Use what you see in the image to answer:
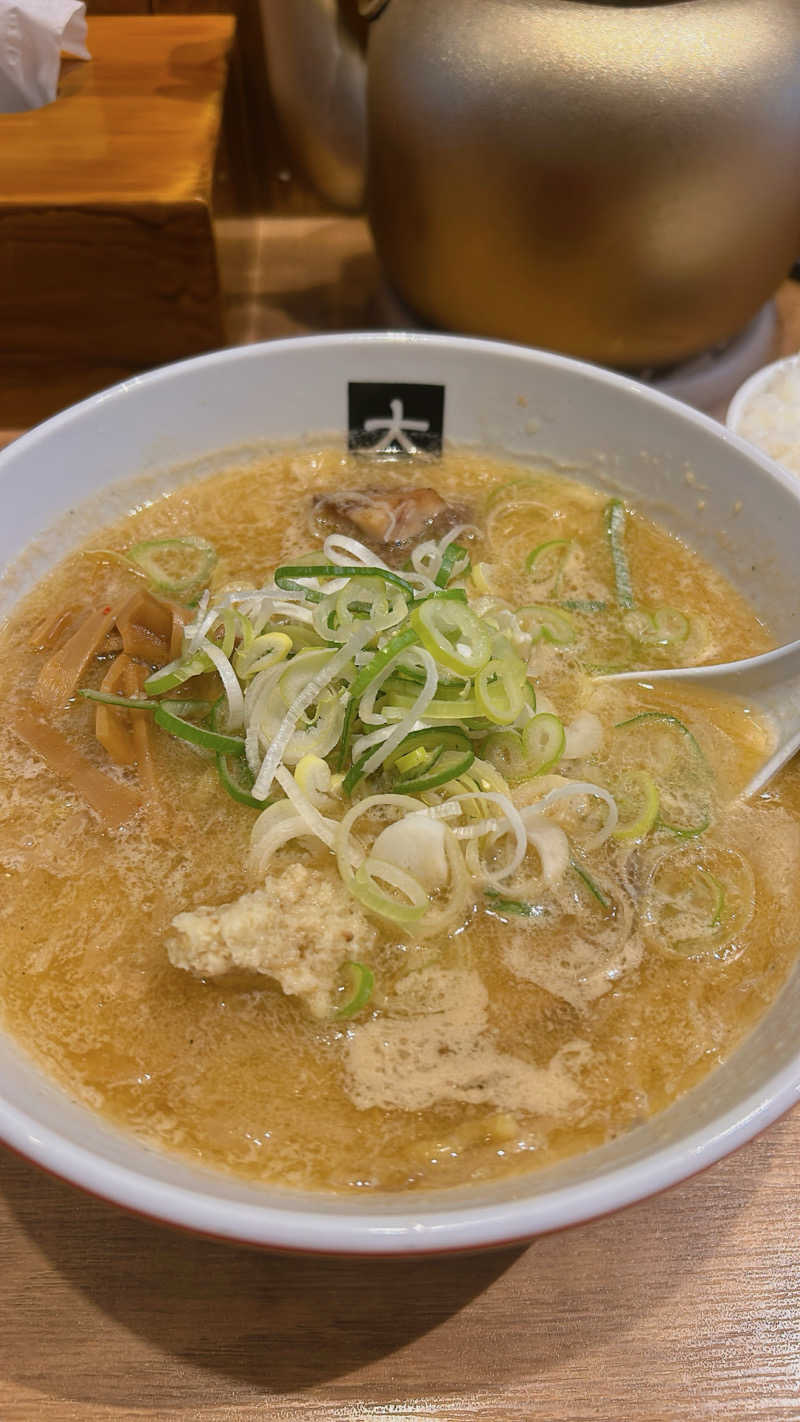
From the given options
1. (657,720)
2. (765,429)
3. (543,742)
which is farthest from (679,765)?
(765,429)

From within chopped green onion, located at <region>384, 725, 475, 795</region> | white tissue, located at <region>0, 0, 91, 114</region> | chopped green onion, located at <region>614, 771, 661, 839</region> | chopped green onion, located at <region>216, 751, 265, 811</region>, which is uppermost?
white tissue, located at <region>0, 0, 91, 114</region>

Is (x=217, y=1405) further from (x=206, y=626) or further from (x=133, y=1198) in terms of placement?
(x=206, y=626)

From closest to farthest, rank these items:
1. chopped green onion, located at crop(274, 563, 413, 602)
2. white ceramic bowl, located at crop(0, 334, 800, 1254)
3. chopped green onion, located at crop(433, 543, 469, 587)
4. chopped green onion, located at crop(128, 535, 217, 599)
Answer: white ceramic bowl, located at crop(0, 334, 800, 1254), chopped green onion, located at crop(274, 563, 413, 602), chopped green onion, located at crop(433, 543, 469, 587), chopped green onion, located at crop(128, 535, 217, 599)

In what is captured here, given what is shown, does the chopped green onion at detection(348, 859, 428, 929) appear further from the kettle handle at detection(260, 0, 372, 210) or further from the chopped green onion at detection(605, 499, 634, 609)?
the kettle handle at detection(260, 0, 372, 210)

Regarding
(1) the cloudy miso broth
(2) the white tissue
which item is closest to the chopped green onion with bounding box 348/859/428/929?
(1) the cloudy miso broth

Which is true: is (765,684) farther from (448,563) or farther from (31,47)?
(31,47)

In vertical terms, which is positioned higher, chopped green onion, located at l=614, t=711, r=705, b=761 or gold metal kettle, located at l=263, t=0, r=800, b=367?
gold metal kettle, located at l=263, t=0, r=800, b=367

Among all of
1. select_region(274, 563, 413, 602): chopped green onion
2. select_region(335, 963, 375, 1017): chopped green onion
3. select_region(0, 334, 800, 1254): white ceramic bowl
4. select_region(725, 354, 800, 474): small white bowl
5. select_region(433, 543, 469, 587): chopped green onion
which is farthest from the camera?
select_region(725, 354, 800, 474): small white bowl

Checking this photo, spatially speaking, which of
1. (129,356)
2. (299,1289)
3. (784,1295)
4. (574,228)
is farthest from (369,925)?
(129,356)
